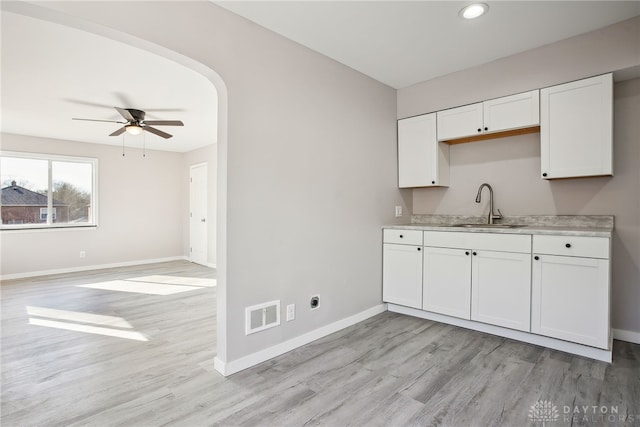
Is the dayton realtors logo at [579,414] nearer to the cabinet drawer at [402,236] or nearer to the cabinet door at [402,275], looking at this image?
the cabinet door at [402,275]

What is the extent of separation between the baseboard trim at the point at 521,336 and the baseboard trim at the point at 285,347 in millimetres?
485

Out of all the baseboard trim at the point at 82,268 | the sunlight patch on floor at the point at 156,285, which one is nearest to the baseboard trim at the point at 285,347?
the sunlight patch on floor at the point at 156,285

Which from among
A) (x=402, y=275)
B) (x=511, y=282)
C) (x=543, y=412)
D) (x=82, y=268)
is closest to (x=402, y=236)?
(x=402, y=275)

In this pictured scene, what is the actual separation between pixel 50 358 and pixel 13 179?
459 centimetres

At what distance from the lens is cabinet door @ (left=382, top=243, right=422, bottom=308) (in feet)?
10.5

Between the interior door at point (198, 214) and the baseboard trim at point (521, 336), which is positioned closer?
the baseboard trim at point (521, 336)

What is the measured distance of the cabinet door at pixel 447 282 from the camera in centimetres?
288

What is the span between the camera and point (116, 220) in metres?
6.38

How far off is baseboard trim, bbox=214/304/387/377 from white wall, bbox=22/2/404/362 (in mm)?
42

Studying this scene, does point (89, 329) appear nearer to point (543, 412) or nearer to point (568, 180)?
point (543, 412)

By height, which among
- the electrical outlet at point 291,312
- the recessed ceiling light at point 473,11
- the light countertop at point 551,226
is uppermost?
the recessed ceiling light at point 473,11

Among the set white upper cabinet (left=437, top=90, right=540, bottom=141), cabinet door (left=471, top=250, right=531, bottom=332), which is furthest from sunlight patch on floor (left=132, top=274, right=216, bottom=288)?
white upper cabinet (left=437, top=90, right=540, bottom=141)

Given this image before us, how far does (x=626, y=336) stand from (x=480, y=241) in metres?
1.34

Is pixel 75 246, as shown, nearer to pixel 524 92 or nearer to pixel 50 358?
pixel 50 358
